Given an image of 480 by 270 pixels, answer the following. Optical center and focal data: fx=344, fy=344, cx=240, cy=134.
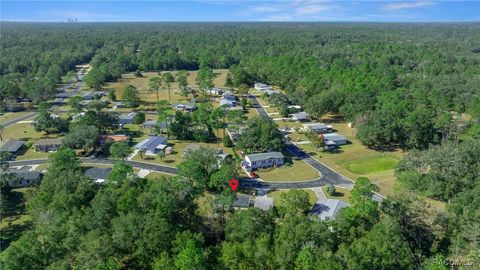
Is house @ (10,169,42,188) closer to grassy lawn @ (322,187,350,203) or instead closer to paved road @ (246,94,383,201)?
paved road @ (246,94,383,201)

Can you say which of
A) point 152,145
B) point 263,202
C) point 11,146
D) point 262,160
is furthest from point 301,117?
point 11,146

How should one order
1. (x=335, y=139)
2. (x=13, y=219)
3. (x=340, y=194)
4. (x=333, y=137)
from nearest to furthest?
(x=13, y=219) → (x=340, y=194) → (x=335, y=139) → (x=333, y=137)

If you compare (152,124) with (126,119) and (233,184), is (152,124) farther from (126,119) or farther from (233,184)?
(233,184)

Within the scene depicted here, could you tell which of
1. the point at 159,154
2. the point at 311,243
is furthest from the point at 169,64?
the point at 311,243

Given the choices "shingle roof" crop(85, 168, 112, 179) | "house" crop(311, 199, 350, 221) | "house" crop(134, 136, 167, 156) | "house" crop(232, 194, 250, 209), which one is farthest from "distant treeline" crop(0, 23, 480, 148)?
"shingle roof" crop(85, 168, 112, 179)

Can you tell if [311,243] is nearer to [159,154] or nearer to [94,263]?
[94,263]

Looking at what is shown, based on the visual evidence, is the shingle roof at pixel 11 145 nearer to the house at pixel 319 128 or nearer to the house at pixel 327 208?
the house at pixel 327 208

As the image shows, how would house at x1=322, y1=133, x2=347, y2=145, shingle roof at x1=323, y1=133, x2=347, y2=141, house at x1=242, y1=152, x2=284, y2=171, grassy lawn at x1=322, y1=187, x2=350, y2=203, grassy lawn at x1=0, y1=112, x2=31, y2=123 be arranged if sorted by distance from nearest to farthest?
1. grassy lawn at x1=322, y1=187, x2=350, y2=203
2. house at x1=242, y1=152, x2=284, y2=171
3. house at x1=322, y1=133, x2=347, y2=145
4. shingle roof at x1=323, y1=133, x2=347, y2=141
5. grassy lawn at x1=0, y1=112, x2=31, y2=123

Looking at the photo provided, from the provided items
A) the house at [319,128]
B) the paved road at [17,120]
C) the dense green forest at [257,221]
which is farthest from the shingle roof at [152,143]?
the paved road at [17,120]
